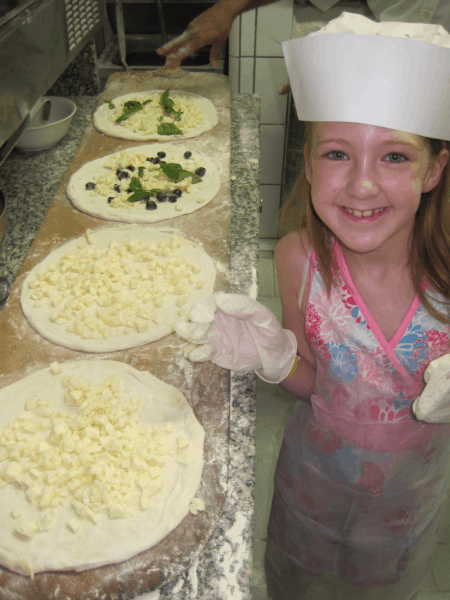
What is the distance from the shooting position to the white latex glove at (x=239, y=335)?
1034 millimetres

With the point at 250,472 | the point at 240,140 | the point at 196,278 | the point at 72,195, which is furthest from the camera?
the point at 240,140

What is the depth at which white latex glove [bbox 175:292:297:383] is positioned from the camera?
1.03m

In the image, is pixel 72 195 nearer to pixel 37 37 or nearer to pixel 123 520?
pixel 37 37

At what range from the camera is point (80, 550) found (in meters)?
0.92

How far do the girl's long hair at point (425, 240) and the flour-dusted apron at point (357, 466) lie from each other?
1.0 inches

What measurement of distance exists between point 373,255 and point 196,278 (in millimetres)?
576

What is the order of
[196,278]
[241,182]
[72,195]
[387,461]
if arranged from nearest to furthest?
[387,461], [196,278], [72,195], [241,182]

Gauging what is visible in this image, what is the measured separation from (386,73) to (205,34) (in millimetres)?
1509

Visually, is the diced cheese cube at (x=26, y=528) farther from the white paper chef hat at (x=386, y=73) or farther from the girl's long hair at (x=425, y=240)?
the white paper chef hat at (x=386, y=73)

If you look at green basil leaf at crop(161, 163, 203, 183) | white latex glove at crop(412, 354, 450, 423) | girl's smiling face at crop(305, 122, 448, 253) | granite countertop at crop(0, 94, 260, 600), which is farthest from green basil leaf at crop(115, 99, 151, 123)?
white latex glove at crop(412, 354, 450, 423)

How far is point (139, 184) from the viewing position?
1880mm

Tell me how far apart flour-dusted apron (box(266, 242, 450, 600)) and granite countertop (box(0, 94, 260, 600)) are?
0.24 metres

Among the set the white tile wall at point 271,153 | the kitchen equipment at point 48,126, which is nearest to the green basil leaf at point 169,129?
the kitchen equipment at point 48,126

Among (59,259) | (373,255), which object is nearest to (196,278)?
(59,259)
